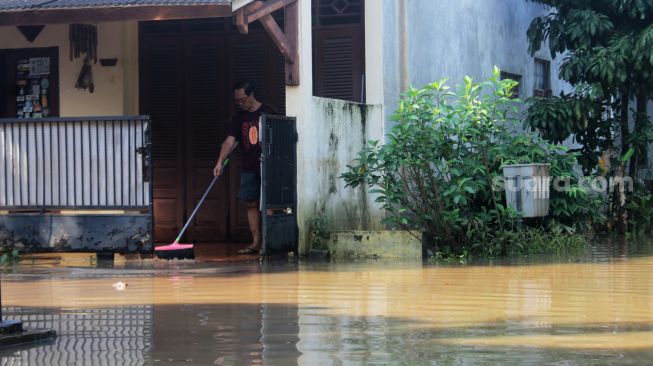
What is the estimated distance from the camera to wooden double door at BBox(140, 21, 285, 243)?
1382 centimetres

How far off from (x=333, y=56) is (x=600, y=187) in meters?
4.63

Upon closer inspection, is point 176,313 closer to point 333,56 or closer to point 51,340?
point 51,340

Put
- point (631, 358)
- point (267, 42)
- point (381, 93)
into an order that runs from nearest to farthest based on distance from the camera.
→ point (631, 358), point (381, 93), point (267, 42)

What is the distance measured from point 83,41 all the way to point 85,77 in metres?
0.44

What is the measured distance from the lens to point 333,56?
1333 cm

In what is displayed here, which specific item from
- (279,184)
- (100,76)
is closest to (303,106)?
(279,184)

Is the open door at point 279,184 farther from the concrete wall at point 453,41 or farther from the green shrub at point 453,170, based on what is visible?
the concrete wall at point 453,41

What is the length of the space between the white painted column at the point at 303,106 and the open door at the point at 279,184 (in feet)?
0.22

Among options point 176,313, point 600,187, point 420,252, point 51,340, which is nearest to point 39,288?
point 176,313

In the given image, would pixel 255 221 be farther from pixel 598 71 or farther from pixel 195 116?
pixel 598 71

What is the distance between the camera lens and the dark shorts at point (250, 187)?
475 inches

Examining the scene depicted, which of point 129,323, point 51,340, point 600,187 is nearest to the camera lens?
point 51,340

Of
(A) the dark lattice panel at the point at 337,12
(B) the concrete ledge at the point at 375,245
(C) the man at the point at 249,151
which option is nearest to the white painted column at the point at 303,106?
(B) the concrete ledge at the point at 375,245

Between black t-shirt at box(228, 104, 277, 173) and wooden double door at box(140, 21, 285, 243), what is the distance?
5.03ft
